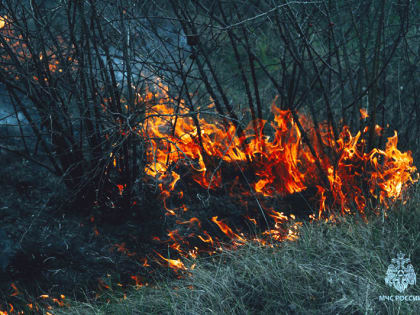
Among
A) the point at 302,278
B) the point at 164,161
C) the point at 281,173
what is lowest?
the point at 302,278

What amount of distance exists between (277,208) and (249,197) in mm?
280

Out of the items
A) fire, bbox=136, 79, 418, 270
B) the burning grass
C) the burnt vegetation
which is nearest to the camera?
the burning grass

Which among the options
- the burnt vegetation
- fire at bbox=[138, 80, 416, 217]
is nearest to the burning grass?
the burnt vegetation

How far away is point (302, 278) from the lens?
266cm

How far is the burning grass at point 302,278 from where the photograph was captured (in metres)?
2.47

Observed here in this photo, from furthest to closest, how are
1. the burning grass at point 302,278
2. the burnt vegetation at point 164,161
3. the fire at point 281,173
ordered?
the fire at point 281,173
the burnt vegetation at point 164,161
the burning grass at point 302,278

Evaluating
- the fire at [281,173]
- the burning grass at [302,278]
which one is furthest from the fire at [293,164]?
the burning grass at [302,278]

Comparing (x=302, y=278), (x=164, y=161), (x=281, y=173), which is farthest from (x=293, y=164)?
(x=302, y=278)

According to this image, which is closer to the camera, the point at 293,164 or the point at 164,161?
the point at 293,164

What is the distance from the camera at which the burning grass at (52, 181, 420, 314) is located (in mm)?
2467

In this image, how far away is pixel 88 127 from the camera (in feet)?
11.6

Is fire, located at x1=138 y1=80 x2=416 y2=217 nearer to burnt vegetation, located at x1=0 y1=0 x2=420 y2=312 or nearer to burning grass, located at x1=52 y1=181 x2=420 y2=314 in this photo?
burnt vegetation, located at x1=0 y1=0 x2=420 y2=312

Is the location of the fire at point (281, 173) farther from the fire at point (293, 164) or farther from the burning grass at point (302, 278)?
the burning grass at point (302, 278)

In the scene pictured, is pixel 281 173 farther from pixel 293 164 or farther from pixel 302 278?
pixel 302 278
